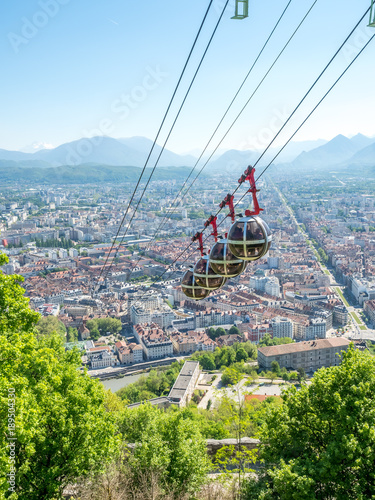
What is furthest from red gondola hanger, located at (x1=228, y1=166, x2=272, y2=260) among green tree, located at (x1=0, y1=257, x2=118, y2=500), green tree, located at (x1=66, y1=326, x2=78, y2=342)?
green tree, located at (x1=66, y1=326, x2=78, y2=342)

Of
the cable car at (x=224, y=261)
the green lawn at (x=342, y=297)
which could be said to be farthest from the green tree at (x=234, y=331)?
the cable car at (x=224, y=261)

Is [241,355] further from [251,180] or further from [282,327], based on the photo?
[251,180]

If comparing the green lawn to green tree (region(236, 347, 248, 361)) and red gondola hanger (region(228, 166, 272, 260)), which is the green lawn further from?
red gondola hanger (region(228, 166, 272, 260))

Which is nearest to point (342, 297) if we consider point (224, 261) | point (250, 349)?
point (250, 349)

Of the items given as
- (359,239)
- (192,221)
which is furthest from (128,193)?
(359,239)

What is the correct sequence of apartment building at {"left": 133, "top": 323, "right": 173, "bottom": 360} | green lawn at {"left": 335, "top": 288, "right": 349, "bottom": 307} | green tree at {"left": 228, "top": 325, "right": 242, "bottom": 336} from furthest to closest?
green lawn at {"left": 335, "top": 288, "right": 349, "bottom": 307} → green tree at {"left": 228, "top": 325, "right": 242, "bottom": 336} → apartment building at {"left": 133, "top": 323, "right": 173, "bottom": 360}

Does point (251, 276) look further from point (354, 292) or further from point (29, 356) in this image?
point (29, 356)
